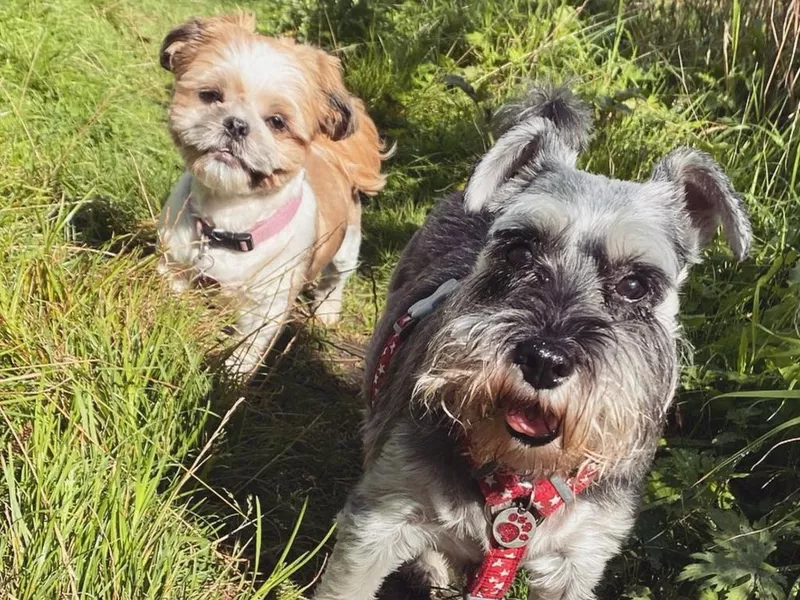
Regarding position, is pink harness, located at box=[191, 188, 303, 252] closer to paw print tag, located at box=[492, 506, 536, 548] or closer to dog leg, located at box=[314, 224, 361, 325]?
dog leg, located at box=[314, 224, 361, 325]

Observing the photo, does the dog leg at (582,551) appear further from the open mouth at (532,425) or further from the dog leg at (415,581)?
the dog leg at (415,581)

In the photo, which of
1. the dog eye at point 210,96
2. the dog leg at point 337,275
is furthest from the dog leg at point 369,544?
the dog leg at point 337,275

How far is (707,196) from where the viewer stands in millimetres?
2832

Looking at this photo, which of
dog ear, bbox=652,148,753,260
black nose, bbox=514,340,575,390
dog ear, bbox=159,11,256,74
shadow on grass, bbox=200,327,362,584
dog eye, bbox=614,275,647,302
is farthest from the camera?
dog ear, bbox=159,11,256,74

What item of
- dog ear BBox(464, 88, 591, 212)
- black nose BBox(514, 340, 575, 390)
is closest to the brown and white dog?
dog ear BBox(464, 88, 591, 212)

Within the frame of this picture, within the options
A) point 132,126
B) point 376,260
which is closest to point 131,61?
point 132,126

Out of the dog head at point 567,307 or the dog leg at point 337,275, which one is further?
the dog leg at point 337,275

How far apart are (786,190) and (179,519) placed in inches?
144

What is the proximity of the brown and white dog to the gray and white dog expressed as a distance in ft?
4.33

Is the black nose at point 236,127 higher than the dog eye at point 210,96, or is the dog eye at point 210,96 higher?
the dog eye at point 210,96

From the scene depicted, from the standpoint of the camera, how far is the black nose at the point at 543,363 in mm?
2168

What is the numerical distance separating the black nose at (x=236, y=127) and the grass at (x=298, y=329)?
0.76 meters

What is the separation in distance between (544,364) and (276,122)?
8.19 ft

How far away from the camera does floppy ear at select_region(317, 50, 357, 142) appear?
4387 millimetres
